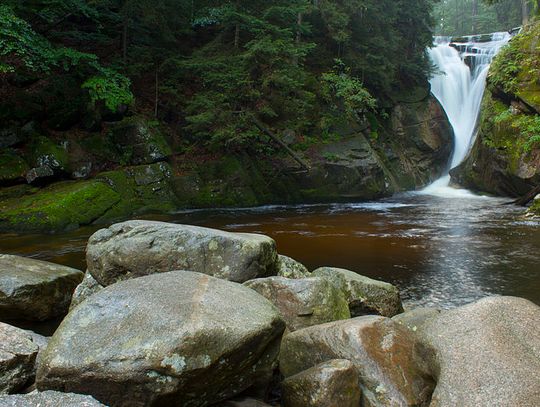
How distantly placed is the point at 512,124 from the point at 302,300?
15.1m

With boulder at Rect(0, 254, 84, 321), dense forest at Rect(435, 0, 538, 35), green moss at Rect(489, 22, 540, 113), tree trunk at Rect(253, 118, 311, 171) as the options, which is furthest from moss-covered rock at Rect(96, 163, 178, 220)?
dense forest at Rect(435, 0, 538, 35)

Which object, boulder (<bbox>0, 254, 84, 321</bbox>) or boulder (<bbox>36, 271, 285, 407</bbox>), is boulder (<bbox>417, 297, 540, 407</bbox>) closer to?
boulder (<bbox>36, 271, 285, 407</bbox>)

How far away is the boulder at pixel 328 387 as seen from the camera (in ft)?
9.93

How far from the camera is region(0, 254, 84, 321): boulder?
487cm

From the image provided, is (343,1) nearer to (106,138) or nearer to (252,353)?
(106,138)

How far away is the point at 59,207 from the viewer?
10.6 metres

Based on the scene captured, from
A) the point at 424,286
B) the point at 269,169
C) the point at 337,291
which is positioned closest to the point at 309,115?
the point at 269,169

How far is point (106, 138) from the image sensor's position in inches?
548

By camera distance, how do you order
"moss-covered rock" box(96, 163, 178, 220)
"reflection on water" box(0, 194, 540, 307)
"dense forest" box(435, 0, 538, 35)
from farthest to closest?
"dense forest" box(435, 0, 538, 35), "moss-covered rock" box(96, 163, 178, 220), "reflection on water" box(0, 194, 540, 307)

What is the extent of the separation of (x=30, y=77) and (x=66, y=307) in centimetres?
1037

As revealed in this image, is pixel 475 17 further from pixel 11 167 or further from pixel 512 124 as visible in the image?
pixel 11 167

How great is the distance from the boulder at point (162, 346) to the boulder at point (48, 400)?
0.38 meters

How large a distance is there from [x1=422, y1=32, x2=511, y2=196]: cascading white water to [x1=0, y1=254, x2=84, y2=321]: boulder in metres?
19.7

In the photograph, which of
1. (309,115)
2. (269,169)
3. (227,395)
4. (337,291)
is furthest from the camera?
(309,115)
